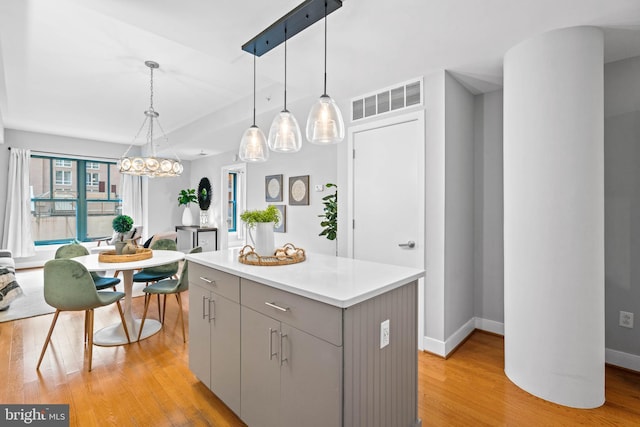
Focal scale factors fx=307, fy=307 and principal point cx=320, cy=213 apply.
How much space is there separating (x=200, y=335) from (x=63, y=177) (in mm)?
6526

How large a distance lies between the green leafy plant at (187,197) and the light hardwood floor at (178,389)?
484 cm

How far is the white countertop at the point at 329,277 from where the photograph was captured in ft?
4.29

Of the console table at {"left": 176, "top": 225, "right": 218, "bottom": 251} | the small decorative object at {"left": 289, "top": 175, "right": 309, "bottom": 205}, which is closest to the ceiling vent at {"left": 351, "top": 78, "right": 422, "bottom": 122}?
the small decorative object at {"left": 289, "top": 175, "right": 309, "bottom": 205}

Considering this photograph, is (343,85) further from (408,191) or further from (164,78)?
(164,78)

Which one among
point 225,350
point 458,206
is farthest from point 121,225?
point 458,206

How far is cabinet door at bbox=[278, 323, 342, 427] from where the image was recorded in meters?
1.27

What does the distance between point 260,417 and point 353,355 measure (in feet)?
2.44

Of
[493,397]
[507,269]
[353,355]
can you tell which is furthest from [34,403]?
[507,269]

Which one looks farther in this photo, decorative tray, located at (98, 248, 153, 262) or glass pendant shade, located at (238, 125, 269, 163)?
decorative tray, located at (98, 248, 153, 262)

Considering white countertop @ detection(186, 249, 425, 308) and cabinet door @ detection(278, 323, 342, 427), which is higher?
white countertop @ detection(186, 249, 425, 308)

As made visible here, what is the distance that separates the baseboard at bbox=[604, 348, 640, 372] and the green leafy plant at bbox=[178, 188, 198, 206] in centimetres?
762

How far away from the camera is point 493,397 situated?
2086 mm

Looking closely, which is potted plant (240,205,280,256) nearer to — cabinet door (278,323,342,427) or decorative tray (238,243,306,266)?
decorative tray (238,243,306,266)


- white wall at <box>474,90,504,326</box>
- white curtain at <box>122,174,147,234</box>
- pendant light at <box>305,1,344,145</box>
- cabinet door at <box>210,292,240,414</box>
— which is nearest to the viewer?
pendant light at <box>305,1,344,145</box>
